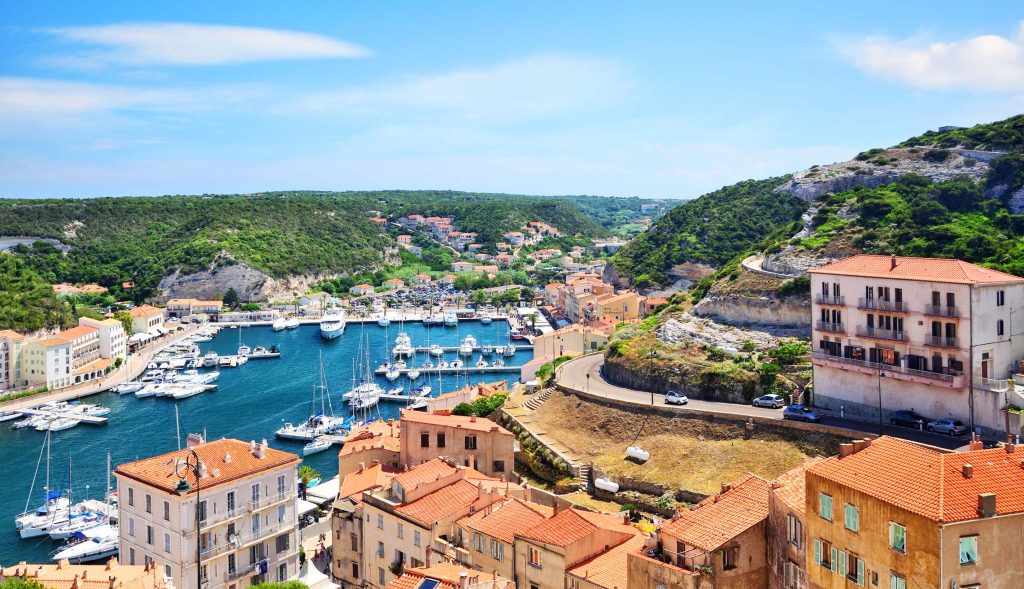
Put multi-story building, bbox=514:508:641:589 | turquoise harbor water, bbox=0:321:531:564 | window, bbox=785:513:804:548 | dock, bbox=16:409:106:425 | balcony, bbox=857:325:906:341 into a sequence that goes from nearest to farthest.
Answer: window, bbox=785:513:804:548, multi-story building, bbox=514:508:641:589, balcony, bbox=857:325:906:341, turquoise harbor water, bbox=0:321:531:564, dock, bbox=16:409:106:425

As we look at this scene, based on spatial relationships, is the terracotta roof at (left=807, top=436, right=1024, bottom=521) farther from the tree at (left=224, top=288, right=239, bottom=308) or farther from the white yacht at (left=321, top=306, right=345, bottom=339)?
the tree at (left=224, top=288, right=239, bottom=308)

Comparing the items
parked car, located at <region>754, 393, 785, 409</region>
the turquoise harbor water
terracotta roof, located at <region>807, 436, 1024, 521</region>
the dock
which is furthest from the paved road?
the dock

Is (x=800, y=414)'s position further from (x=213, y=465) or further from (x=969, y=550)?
(x=213, y=465)

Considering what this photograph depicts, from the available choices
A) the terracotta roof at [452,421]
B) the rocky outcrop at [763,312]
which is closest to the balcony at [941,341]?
the rocky outcrop at [763,312]

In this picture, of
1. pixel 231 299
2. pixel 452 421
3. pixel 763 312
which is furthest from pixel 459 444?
pixel 231 299

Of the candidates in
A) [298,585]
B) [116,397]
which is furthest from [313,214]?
[298,585]

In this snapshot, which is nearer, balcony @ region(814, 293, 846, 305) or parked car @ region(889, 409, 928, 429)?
parked car @ region(889, 409, 928, 429)
